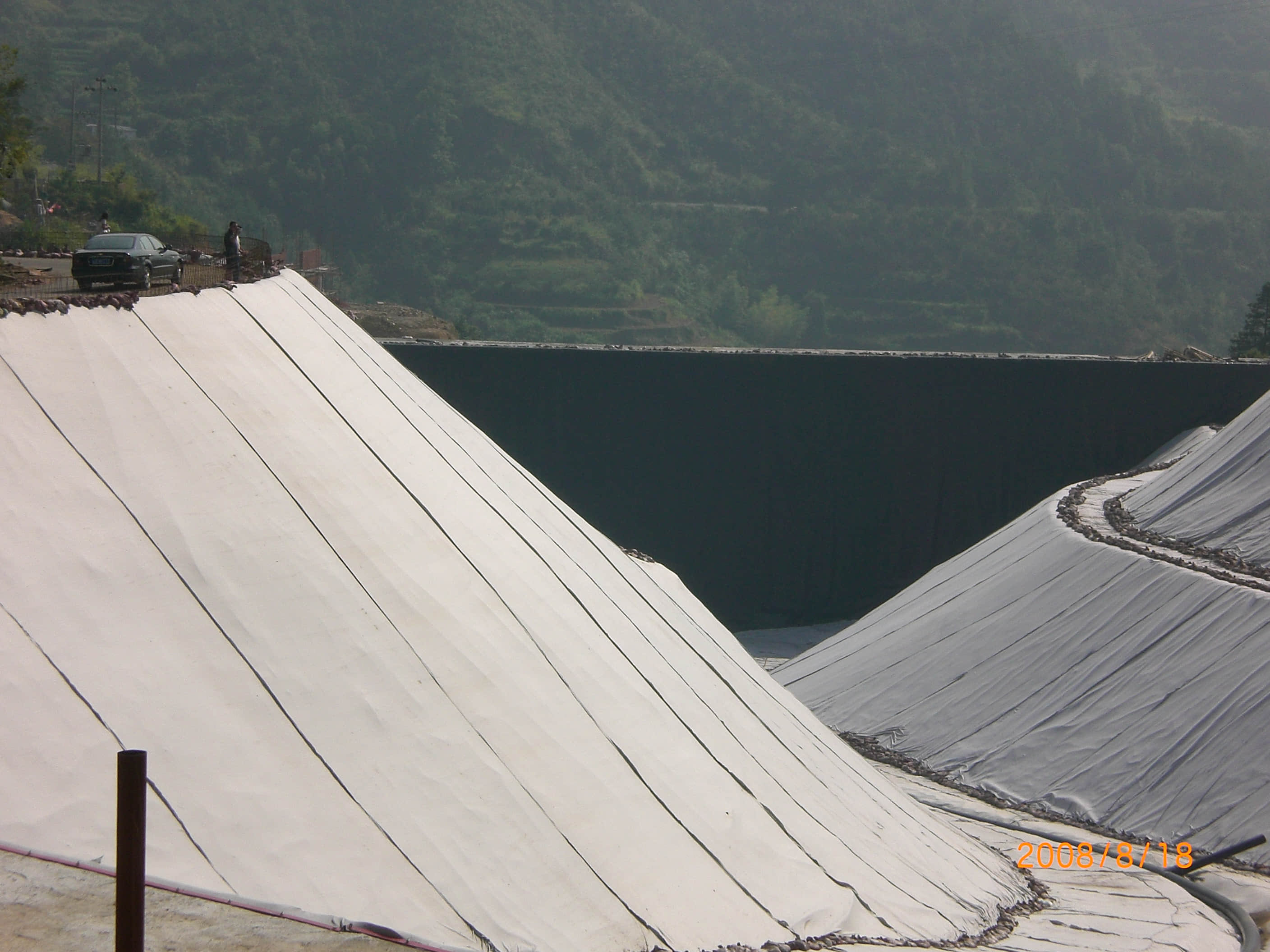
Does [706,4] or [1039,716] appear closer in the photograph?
[1039,716]

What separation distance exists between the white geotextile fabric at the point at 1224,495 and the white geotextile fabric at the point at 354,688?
10.5 metres

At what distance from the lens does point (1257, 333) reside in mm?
58250

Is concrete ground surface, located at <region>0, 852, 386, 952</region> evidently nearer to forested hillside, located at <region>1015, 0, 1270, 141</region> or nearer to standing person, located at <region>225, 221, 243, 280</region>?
standing person, located at <region>225, 221, 243, 280</region>

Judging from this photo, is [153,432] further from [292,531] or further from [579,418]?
[579,418]

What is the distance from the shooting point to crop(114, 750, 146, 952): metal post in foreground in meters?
3.65

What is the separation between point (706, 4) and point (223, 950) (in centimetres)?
12888

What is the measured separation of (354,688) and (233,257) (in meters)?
7.88

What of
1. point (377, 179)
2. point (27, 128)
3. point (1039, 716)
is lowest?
point (1039, 716)

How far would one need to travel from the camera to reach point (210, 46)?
4097 inches

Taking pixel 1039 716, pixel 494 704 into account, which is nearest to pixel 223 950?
pixel 494 704
